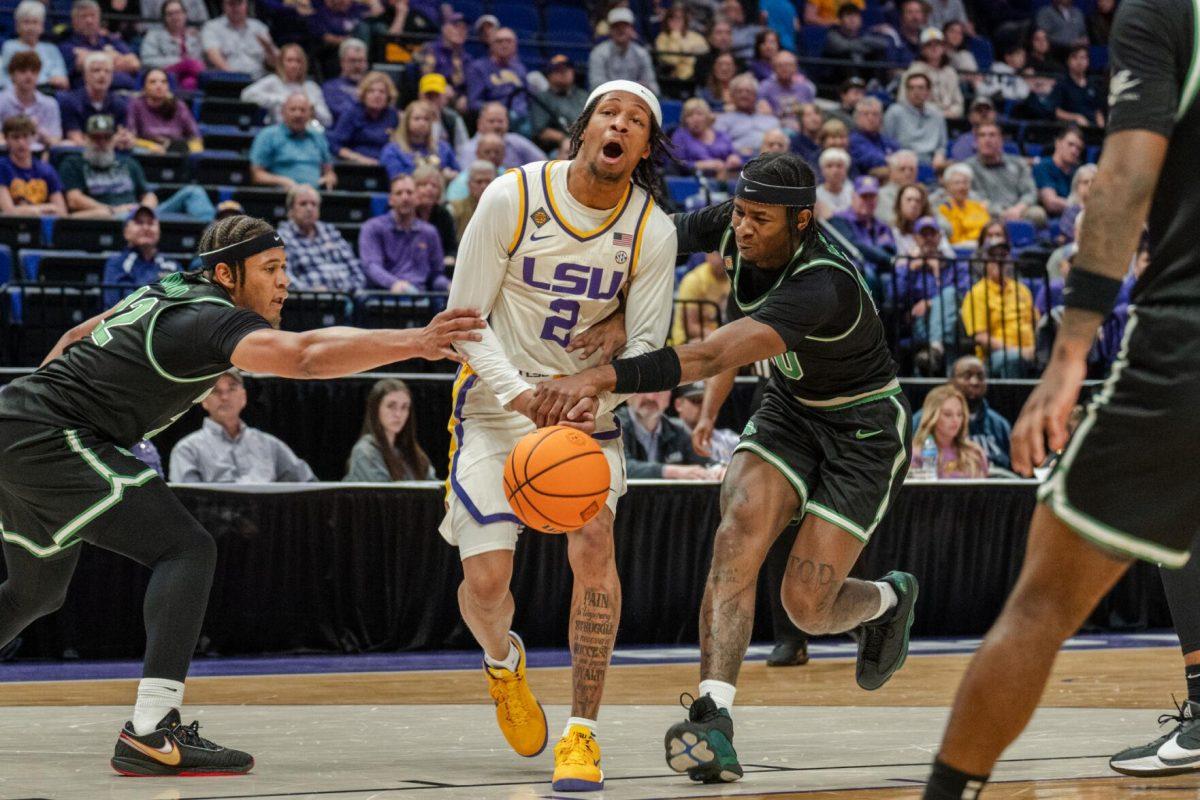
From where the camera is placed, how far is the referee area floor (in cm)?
433

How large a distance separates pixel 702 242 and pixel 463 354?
3.48 ft

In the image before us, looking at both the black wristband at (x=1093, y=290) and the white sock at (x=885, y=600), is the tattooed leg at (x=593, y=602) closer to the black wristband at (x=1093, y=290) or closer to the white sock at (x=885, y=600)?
the white sock at (x=885, y=600)

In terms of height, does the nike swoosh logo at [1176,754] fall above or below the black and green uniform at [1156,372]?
below

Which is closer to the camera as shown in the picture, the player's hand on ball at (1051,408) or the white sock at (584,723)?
the player's hand on ball at (1051,408)

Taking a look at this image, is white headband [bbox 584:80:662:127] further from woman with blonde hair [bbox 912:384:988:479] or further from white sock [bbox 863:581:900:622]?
woman with blonde hair [bbox 912:384:988:479]

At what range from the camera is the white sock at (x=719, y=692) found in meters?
4.67

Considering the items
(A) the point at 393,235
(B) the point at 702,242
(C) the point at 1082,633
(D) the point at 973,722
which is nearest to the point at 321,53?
(A) the point at 393,235

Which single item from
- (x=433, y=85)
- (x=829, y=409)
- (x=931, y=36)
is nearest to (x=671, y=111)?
(x=433, y=85)

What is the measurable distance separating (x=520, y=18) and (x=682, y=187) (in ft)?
12.7

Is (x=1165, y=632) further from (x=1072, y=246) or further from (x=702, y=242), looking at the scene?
(x=702, y=242)

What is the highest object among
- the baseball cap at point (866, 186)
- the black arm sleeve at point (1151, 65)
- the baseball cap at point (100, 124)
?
the black arm sleeve at point (1151, 65)

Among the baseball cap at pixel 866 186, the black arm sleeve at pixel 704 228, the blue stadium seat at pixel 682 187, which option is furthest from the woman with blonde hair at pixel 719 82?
the black arm sleeve at pixel 704 228

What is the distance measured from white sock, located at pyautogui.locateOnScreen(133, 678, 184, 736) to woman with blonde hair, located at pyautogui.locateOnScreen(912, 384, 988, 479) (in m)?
6.13

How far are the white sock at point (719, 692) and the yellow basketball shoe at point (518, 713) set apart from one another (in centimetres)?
58
